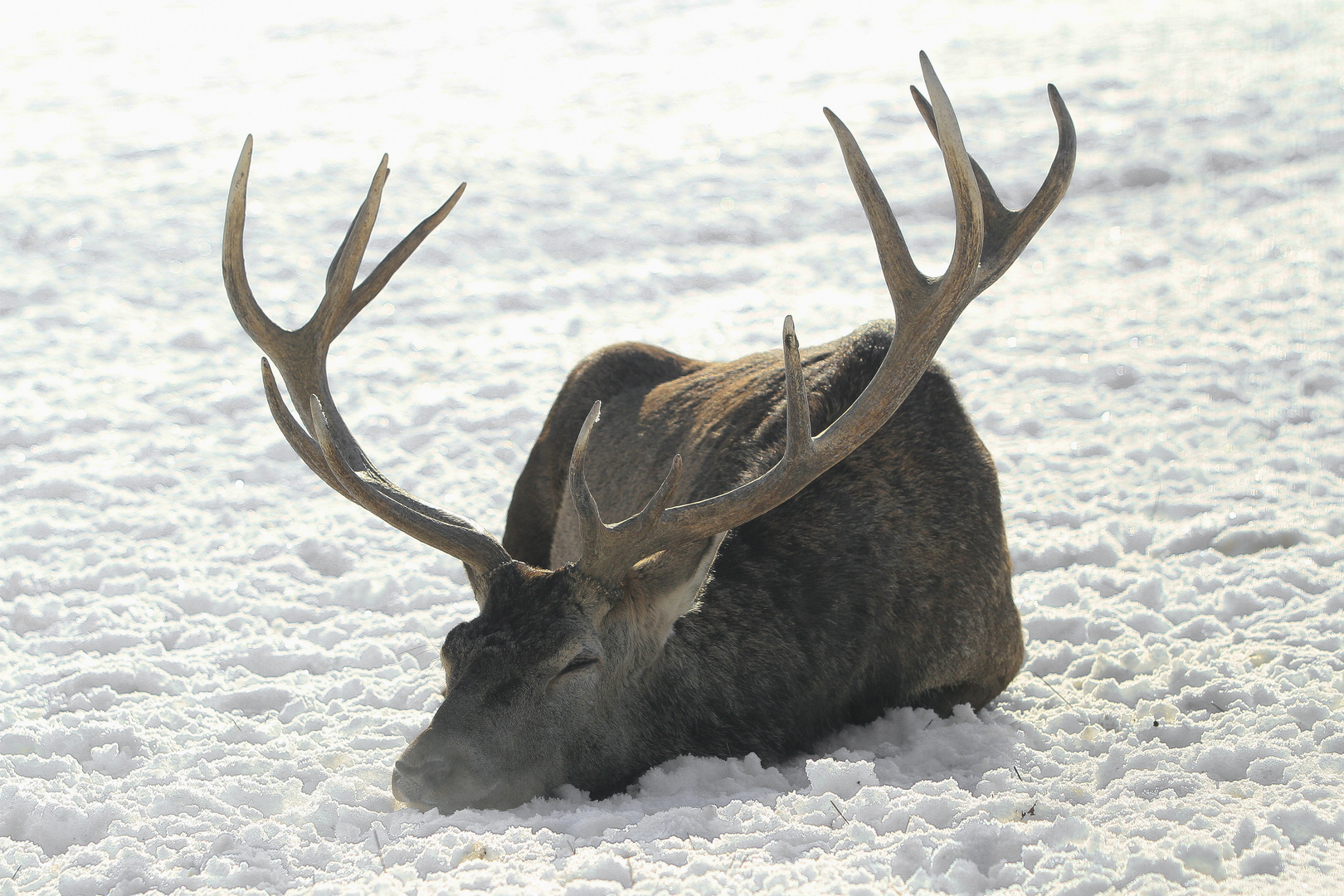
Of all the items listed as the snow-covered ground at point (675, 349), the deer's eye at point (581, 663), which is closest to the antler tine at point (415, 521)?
the deer's eye at point (581, 663)

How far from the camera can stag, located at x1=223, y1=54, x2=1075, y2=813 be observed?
12.7 feet

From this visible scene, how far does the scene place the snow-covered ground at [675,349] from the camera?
3.66 m

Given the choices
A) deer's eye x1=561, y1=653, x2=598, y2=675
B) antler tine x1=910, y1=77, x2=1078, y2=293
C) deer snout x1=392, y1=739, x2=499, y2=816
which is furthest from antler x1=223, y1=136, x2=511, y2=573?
antler tine x1=910, y1=77, x2=1078, y2=293

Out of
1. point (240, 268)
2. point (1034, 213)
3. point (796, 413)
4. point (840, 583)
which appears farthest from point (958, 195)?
point (240, 268)

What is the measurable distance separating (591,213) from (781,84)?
18.3 feet

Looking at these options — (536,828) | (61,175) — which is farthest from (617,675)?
(61,175)

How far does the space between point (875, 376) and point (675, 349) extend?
18.4ft

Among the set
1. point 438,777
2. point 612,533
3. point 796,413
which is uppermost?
point 796,413

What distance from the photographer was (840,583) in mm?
4520

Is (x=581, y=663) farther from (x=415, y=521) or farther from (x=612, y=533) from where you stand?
(x=415, y=521)

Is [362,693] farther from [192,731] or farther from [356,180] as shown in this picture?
[356,180]

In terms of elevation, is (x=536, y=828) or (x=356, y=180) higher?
(x=356, y=180)

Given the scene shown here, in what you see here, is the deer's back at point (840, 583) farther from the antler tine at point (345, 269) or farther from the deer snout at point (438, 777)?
the antler tine at point (345, 269)

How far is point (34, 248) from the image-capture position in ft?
38.1
